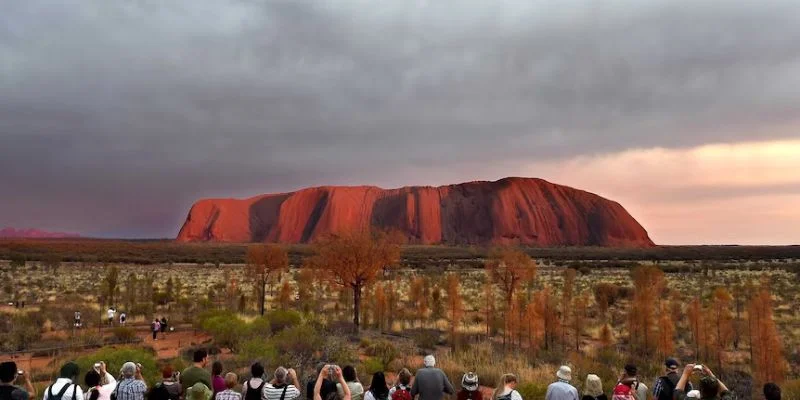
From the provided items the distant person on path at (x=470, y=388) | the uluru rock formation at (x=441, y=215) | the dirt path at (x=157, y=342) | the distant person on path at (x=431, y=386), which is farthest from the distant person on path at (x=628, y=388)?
the uluru rock formation at (x=441, y=215)

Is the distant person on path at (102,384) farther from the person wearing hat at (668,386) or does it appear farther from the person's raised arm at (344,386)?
the person wearing hat at (668,386)

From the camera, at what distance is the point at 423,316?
83.9ft

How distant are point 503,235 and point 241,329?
13344cm

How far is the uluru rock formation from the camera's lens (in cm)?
15038

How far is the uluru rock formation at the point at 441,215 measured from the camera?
15038 cm

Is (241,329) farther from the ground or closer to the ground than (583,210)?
closer to the ground

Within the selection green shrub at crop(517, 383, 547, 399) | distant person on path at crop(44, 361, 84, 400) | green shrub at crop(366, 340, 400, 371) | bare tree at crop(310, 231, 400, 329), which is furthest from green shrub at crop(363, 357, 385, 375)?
bare tree at crop(310, 231, 400, 329)

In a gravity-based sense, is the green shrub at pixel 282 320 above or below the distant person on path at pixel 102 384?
below

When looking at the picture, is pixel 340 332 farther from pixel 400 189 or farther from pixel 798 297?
pixel 400 189

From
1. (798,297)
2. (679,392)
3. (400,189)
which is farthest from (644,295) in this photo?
(400,189)

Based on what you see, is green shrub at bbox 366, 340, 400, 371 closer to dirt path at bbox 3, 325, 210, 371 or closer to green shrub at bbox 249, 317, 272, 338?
green shrub at bbox 249, 317, 272, 338

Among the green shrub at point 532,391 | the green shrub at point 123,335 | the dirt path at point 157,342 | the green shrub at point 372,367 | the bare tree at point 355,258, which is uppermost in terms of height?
the bare tree at point 355,258

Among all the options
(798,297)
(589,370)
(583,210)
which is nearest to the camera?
(589,370)

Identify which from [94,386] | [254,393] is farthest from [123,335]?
[254,393]
